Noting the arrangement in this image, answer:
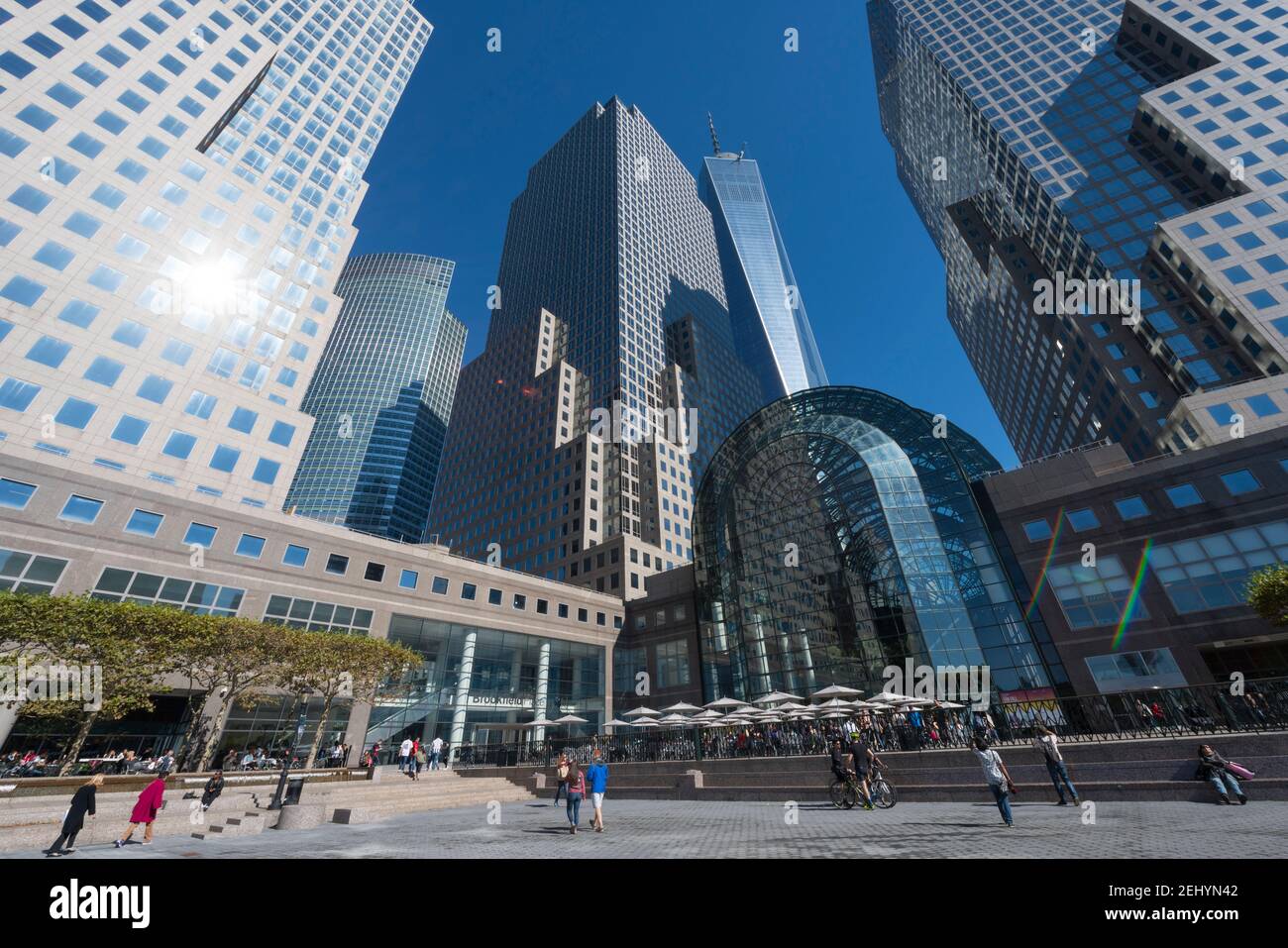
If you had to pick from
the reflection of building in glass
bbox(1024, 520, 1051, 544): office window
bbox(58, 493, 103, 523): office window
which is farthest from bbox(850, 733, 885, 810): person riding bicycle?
bbox(58, 493, 103, 523): office window

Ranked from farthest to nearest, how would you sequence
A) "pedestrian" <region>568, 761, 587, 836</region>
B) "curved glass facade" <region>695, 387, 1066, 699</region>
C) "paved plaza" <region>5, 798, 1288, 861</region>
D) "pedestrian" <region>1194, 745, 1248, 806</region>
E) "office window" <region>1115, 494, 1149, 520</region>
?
"curved glass facade" <region>695, 387, 1066, 699</region> → "office window" <region>1115, 494, 1149, 520</region> → "pedestrian" <region>568, 761, 587, 836</region> → "pedestrian" <region>1194, 745, 1248, 806</region> → "paved plaza" <region>5, 798, 1288, 861</region>

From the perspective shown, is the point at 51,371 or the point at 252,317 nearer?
the point at 51,371

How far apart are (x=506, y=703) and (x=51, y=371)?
38.6 meters

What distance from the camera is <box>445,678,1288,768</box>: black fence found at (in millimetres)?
15828

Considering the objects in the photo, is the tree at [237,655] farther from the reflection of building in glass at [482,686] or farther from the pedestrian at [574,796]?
the pedestrian at [574,796]

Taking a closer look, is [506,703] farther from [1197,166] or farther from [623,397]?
[1197,166]

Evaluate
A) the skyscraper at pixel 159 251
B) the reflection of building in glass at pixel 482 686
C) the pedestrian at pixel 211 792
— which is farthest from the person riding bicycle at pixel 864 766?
the skyscraper at pixel 159 251

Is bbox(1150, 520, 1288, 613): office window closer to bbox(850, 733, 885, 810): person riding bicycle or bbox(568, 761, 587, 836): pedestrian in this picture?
bbox(850, 733, 885, 810): person riding bicycle

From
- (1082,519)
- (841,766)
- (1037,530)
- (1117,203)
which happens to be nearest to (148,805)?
(841,766)

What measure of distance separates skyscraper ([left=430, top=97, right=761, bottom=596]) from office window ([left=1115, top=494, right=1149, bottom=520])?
1823 inches

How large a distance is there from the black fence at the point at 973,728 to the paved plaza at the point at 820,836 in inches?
193

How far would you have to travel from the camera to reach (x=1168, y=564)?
30938 mm

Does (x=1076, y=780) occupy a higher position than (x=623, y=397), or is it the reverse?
(x=623, y=397)
